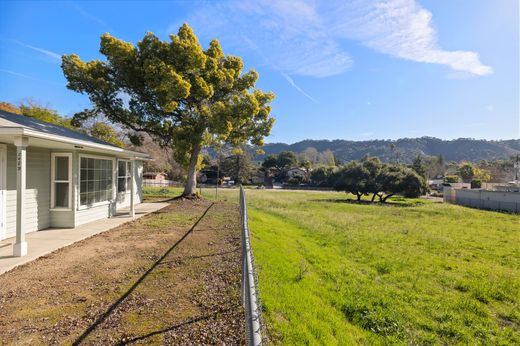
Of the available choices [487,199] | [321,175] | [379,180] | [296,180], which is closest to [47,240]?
[379,180]

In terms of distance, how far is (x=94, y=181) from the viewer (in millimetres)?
10023

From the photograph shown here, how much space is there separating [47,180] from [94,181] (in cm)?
167

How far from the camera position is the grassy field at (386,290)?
13.4ft

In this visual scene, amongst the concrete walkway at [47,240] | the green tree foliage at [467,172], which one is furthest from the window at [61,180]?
the green tree foliage at [467,172]

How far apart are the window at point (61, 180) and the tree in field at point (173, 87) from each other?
645cm

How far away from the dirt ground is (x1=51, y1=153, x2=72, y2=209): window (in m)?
2.39

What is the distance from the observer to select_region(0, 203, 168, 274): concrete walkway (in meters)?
5.68

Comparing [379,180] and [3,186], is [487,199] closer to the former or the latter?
[379,180]

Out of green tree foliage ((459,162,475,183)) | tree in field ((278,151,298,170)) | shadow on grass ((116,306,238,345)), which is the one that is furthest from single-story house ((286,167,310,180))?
shadow on grass ((116,306,238,345))

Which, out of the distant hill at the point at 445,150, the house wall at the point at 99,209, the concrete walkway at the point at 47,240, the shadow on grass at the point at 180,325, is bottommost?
A: the shadow on grass at the point at 180,325

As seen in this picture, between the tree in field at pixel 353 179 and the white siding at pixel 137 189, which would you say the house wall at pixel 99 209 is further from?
the tree in field at pixel 353 179

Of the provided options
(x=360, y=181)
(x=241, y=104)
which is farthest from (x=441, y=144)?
(x=241, y=104)

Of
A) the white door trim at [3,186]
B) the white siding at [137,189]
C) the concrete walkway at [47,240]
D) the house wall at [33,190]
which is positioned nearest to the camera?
the concrete walkway at [47,240]

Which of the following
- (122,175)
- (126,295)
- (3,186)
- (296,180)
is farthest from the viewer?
(296,180)
